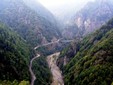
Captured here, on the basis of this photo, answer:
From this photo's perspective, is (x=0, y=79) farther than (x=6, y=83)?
Yes

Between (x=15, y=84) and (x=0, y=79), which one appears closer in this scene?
(x=15, y=84)

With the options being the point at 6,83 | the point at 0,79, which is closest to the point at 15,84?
the point at 6,83

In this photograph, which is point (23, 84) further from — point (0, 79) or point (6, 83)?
point (0, 79)

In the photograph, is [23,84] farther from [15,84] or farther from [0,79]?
[0,79]

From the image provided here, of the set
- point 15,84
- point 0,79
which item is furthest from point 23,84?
point 0,79

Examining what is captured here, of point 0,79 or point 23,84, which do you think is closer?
point 23,84

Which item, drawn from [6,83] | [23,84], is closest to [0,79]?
[6,83]
